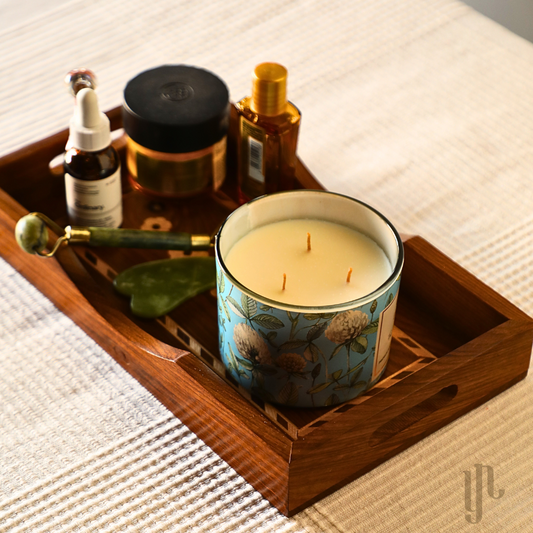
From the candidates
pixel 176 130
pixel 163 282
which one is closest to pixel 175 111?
pixel 176 130

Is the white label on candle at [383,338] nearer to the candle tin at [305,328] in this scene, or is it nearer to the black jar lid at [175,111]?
the candle tin at [305,328]

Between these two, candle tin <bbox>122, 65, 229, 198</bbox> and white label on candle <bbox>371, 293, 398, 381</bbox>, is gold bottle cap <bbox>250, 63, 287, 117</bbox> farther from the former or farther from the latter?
white label on candle <bbox>371, 293, 398, 381</bbox>

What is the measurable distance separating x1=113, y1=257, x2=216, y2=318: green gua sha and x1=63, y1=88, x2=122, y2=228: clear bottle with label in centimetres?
5

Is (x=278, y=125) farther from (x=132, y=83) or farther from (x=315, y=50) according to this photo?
(x=315, y=50)

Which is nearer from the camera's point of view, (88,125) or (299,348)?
(299,348)

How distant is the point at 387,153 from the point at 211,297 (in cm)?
25

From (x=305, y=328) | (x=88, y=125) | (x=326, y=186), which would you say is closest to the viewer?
(x=305, y=328)

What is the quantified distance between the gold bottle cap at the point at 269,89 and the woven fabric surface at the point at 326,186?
0.47ft

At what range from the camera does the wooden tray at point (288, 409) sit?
43cm

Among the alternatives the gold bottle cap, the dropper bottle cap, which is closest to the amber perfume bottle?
the gold bottle cap

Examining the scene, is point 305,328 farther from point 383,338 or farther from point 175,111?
point 175,111

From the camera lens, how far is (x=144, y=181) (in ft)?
2.02

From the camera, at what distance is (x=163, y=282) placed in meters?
0.55

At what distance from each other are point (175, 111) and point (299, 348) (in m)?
0.23
